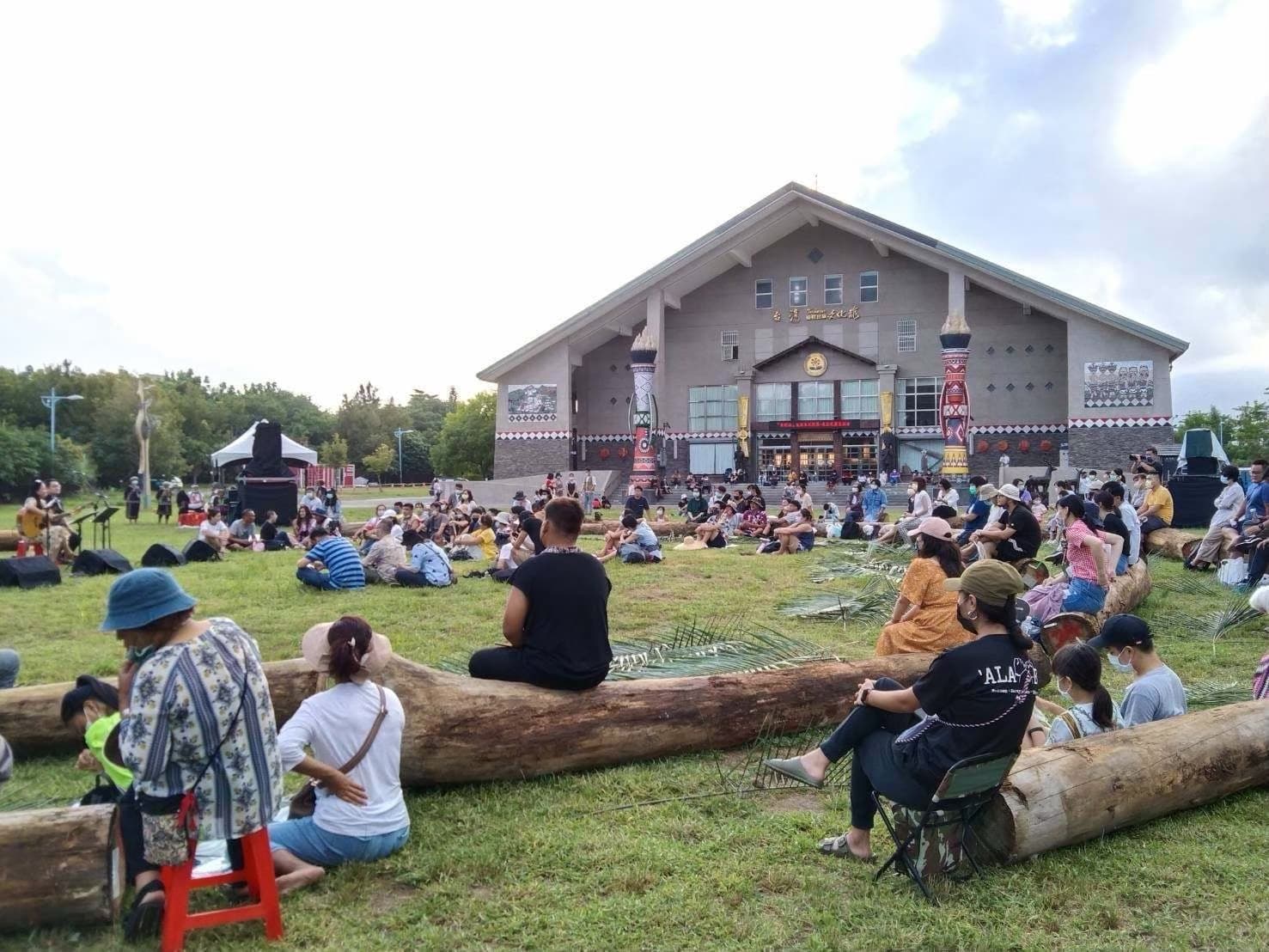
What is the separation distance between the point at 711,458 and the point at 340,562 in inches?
1098

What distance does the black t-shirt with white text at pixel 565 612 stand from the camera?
4.95 m

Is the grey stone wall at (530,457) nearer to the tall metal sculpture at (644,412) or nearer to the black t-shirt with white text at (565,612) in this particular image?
the tall metal sculpture at (644,412)

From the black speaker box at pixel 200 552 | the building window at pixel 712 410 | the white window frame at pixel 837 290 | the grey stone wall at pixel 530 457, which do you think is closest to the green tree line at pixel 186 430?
the grey stone wall at pixel 530 457

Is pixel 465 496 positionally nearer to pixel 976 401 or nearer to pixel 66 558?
pixel 66 558

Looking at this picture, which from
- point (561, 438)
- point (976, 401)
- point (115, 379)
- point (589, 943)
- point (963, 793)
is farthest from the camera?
point (115, 379)

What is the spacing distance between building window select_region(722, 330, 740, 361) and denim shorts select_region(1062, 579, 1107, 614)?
31.3m

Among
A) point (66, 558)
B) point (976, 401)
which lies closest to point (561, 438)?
point (976, 401)

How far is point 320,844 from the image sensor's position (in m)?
3.98

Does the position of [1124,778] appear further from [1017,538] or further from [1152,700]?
[1017,538]

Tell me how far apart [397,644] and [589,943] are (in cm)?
546

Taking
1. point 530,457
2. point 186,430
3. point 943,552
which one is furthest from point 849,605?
point 186,430

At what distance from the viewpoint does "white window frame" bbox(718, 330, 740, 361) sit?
39.1 metres

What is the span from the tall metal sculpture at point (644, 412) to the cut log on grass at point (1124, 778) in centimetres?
3224

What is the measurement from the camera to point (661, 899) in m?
3.79
